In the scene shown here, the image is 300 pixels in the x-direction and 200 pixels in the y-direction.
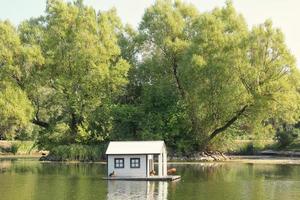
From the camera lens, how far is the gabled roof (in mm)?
56719

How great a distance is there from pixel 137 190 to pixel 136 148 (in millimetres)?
12577

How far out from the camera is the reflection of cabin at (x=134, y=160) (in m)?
56.5

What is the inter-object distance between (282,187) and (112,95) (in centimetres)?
5313

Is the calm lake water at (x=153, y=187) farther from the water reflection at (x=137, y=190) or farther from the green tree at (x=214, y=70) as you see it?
the green tree at (x=214, y=70)

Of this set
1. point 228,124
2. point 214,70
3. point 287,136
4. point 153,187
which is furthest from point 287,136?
point 153,187

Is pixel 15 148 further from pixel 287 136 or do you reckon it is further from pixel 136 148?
pixel 136 148

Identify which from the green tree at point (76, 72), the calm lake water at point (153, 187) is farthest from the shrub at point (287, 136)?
the calm lake water at point (153, 187)

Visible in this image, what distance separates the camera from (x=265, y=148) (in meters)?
112

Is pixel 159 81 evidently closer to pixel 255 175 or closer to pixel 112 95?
pixel 112 95

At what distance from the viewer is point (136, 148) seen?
57.6 meters

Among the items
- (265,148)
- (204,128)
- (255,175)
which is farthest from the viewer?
(265,148)

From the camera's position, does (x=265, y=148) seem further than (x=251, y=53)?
Yes

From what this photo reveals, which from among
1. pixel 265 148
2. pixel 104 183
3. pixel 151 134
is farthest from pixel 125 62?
pixel 104 183

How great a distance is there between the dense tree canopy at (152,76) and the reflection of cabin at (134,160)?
103ft
